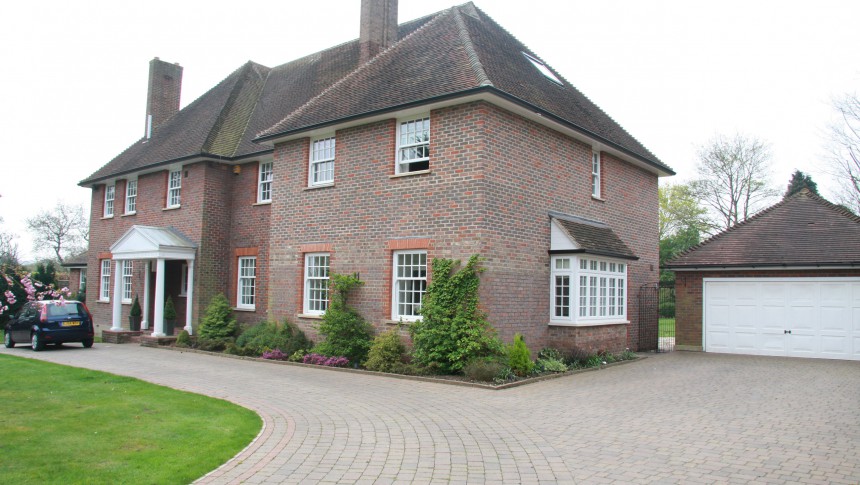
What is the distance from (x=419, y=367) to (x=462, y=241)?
9.47ft

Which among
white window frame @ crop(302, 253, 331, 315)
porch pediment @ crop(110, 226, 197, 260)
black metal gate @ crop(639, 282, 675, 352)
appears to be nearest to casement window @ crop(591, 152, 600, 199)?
black metal gate @ crop(639, 282, 675, 352)

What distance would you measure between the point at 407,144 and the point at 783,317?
12.1m

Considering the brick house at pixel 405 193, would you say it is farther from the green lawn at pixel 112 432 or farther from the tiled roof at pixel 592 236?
the green lawn at pixel 112 432

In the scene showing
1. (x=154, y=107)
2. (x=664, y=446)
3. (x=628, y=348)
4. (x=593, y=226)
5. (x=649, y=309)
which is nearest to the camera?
(x=664, y=446)

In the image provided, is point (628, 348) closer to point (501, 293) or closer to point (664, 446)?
point (501, 293)

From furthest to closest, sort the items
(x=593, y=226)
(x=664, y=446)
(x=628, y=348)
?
(x=628, y=348) → (x=593, y=226) → (x=664, y=446)

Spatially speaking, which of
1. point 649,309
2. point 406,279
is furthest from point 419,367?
point 649,309

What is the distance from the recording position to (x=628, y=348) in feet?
63.1

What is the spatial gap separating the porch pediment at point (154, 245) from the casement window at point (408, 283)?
29.7ft

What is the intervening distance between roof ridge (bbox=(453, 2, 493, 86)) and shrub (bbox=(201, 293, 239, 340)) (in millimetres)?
10869

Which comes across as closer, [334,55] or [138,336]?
[138,336]

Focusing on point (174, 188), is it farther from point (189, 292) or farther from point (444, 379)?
point (444, 379)

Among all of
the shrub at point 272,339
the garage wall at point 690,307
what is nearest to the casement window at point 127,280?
the shrub at point 272,339

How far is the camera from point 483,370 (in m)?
12.3
